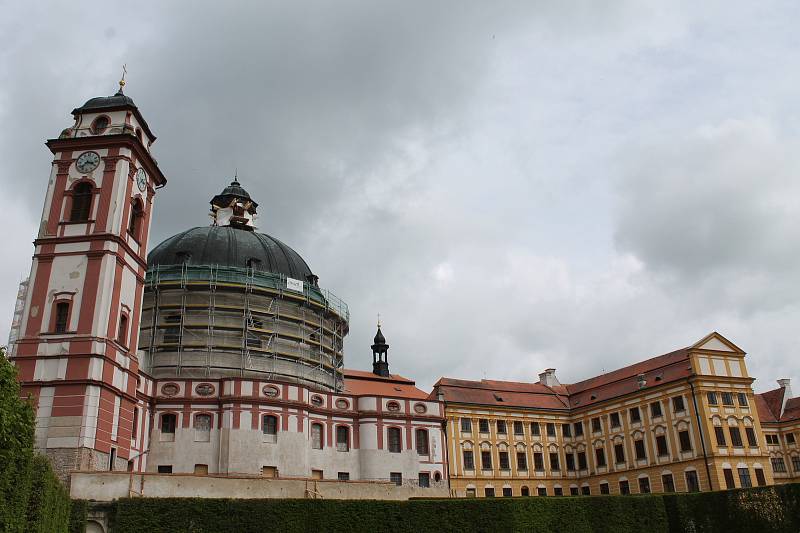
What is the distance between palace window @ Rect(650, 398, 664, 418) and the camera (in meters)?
56.0

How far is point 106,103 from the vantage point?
132 feet

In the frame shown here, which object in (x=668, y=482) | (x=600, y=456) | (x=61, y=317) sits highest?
(x=61, y=317)

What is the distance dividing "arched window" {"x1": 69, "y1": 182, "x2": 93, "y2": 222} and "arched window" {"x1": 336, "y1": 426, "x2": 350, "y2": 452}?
21249 mm

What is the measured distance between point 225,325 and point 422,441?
1607 cm

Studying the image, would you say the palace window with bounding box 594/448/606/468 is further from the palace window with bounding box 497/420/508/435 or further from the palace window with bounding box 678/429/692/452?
the palace window with bounding box 497/420/508/435

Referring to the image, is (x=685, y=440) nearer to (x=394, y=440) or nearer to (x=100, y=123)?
(x=394, y=440)

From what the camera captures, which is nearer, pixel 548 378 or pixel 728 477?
pixel 728 477

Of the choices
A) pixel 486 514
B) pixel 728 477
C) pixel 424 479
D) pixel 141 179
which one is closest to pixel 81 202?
pixel 141 179

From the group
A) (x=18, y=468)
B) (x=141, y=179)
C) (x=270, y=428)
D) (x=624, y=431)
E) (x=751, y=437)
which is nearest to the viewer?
(x=18, y=468)

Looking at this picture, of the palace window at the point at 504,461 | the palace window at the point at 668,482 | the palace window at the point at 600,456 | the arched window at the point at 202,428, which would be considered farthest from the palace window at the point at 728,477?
the arched window at the point at 202,428

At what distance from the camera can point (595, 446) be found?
6106 cm

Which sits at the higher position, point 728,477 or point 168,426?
point 168,426

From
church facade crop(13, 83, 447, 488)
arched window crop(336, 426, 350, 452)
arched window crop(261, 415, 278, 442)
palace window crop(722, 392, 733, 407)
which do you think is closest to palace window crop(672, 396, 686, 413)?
palace window crop(722, 392, 733, 407)

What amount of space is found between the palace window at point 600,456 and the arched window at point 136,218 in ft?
136
